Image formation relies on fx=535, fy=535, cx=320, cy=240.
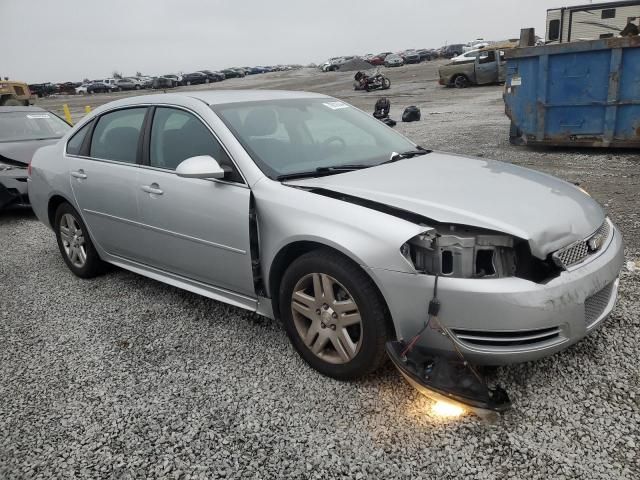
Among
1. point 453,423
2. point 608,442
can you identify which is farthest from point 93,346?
point 608,442

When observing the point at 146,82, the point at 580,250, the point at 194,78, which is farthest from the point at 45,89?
the point at 580,250

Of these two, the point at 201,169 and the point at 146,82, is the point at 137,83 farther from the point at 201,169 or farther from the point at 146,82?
the point at 201,169

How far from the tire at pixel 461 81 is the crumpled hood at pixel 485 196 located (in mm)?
22671

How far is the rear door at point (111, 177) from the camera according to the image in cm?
383

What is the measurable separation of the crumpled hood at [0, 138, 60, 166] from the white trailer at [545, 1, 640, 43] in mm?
14407

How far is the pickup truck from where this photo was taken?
23406 mm

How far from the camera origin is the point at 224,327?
11.9 ft

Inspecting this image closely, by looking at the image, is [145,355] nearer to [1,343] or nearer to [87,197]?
[1,343]

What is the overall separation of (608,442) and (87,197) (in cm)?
382

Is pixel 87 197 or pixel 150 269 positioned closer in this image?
pixel 150 269

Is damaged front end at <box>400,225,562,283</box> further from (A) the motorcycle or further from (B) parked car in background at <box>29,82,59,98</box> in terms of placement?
(B) parked car in background at <box>29,82,59,98</box>

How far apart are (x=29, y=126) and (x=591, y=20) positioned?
15097 millimetres

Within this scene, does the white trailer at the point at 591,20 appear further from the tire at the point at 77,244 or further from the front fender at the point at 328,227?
the front fender at the point at 328,227

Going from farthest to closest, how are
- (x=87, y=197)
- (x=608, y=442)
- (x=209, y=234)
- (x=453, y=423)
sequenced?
1. (x=87, y=197)
2. (x=209, y=234)
3. (x=453, y=423)
4. (x=608, y=442)
